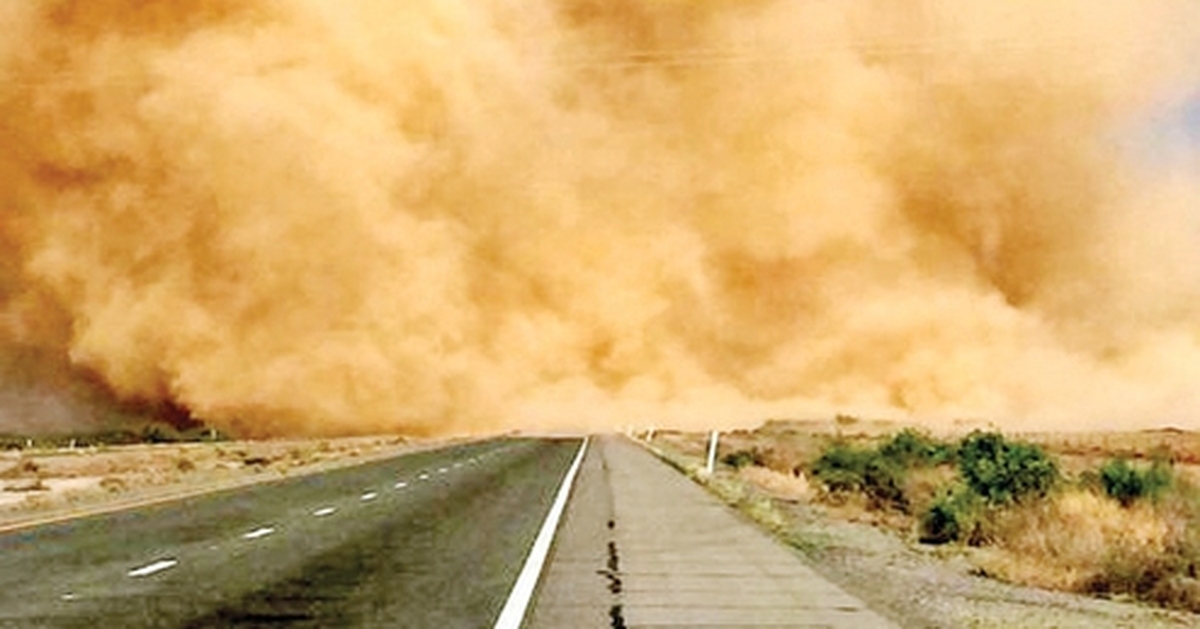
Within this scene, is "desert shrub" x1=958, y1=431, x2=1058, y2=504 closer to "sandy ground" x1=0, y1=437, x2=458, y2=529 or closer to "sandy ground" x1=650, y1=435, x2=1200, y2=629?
"sandy ground" x1=650, y1=435, x2=1200, y2=629

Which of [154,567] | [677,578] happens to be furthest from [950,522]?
[154,567]

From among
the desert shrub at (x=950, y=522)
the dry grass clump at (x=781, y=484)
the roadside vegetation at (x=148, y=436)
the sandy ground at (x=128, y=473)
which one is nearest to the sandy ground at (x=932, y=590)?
the desert shrub at (x=950, y=522)

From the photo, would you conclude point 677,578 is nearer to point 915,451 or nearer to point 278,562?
point 278,562

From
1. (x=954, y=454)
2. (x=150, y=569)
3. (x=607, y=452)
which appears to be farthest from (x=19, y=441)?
(x=150, y=569)

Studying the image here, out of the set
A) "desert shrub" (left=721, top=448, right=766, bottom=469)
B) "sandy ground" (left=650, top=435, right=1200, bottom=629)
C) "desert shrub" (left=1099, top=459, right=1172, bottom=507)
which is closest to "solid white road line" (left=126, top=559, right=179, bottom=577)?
"sandy ground" (left=650, top=435, right=1200, bottom=629)

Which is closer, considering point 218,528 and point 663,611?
Result: point 663,611

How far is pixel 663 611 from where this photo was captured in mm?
11242

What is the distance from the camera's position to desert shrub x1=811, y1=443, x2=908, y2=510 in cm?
3656

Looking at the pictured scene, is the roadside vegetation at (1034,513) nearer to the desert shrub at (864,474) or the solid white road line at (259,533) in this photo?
the desert shrub at (864,474)

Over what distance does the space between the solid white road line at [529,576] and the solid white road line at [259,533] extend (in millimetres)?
3467

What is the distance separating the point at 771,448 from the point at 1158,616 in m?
55.0

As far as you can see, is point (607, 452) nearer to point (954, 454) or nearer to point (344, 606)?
point (954, 454)

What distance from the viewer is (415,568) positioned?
1452 centimetres

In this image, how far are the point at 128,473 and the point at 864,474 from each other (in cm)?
2064
